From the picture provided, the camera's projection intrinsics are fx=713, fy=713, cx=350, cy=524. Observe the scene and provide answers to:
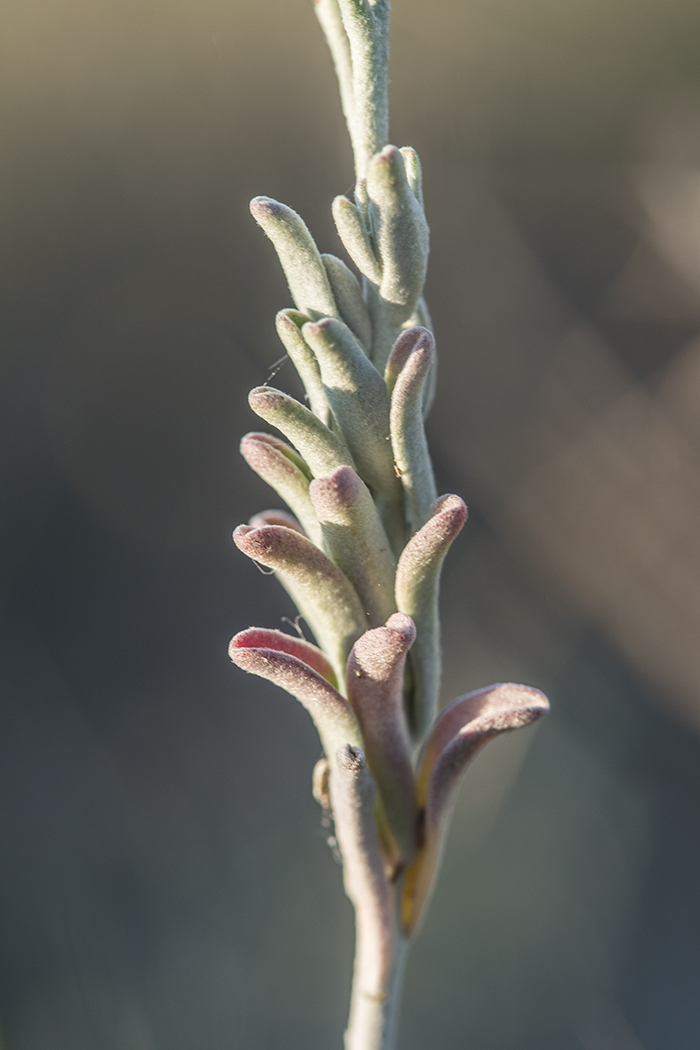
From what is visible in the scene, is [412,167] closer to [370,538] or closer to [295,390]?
[370,538]

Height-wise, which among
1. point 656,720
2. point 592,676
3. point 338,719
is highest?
point 338,719

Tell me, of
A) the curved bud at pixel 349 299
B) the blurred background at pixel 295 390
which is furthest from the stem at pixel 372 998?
the blurred background at pixel 295 390

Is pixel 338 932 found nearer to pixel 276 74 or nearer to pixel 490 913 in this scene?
pixel 490 913

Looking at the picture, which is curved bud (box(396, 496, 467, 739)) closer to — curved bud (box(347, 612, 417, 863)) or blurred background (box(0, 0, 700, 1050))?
curved bud (box(347, 612, 417, 863))

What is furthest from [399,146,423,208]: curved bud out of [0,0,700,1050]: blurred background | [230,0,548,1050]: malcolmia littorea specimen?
[0,0,700,1050]: blurred background

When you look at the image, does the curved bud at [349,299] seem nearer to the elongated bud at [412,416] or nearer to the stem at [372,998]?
the elongated bud at [412,416]

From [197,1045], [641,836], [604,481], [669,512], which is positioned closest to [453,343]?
[604,481]

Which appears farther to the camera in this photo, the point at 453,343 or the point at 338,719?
the point at 453,343
